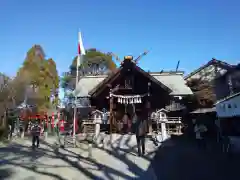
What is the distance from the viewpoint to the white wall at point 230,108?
31.4 feet

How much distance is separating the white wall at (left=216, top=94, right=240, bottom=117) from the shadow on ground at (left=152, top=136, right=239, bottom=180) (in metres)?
2.50

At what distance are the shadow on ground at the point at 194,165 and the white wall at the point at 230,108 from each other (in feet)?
8.22

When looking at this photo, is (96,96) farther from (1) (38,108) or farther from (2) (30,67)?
(2) (30,67)

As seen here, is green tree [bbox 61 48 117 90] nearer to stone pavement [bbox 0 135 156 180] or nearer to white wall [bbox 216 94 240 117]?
white wall [bbox 216 94 240 117]

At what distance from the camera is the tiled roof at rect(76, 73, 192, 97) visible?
16836 mm

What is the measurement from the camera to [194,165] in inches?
275

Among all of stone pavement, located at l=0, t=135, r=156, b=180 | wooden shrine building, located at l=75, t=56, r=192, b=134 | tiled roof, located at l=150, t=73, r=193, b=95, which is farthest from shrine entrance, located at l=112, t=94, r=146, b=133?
stone pavement, located at l=0, t=135, r=156, b=180

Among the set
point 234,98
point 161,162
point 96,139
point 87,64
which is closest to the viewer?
point 161,162

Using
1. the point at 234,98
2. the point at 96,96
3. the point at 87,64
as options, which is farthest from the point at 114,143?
the point at 87,64

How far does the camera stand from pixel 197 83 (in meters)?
22.2

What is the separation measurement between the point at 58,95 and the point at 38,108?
879 centimetres

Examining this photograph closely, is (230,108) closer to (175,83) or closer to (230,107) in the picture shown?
(230,107)

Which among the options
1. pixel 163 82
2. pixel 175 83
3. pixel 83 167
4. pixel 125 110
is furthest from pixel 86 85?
pixel 83 167

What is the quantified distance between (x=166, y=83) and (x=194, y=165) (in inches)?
492
